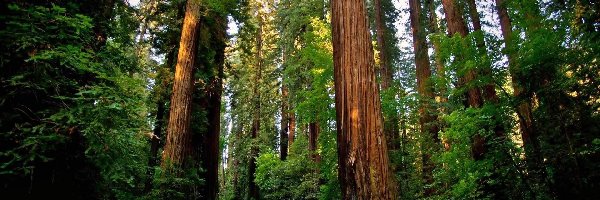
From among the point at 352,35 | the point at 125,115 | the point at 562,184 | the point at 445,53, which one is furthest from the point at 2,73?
the point at 562,184

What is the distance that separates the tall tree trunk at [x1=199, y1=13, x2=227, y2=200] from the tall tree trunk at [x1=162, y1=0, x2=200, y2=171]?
6.93 ft

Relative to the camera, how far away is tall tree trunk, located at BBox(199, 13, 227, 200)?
1063 centimetres

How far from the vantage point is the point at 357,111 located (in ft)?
13.9

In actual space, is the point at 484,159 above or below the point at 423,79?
below

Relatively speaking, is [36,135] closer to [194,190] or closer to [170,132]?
[170,132]

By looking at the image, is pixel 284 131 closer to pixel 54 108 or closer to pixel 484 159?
Answer: pixel 484 159

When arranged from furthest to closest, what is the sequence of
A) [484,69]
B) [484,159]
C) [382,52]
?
[382,52]
[484,159]
[484,69]

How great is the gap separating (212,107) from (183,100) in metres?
3.74

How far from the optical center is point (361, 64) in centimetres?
447

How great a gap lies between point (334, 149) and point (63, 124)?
664cm

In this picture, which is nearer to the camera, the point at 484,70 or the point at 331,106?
the point at 484,70

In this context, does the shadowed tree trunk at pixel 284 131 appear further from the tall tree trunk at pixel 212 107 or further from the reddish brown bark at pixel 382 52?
the tall tree trunk at pixel 212 107

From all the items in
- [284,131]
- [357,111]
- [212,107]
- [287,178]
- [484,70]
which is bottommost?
[287,178]

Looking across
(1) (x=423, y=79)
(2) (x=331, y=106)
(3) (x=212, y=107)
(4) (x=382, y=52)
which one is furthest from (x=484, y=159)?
(4) (x=382, y=52)
